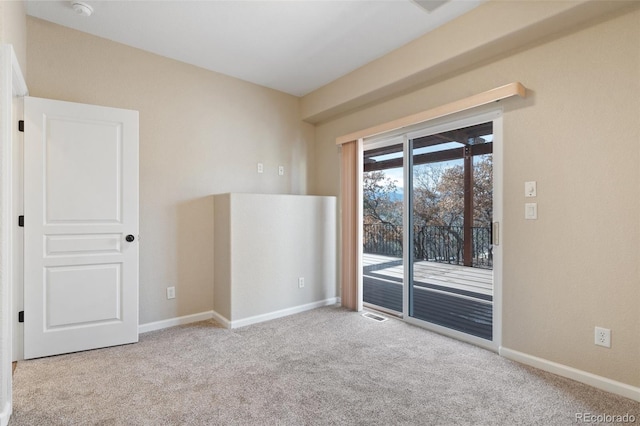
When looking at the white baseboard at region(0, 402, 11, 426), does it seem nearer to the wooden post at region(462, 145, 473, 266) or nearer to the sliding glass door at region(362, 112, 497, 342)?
the sliding glass door at region(362, 112, 497, 342)

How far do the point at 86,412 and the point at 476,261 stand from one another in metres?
3.09

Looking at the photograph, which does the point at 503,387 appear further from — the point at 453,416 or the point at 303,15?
the point at 303,15

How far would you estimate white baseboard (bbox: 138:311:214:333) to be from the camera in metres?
3.15

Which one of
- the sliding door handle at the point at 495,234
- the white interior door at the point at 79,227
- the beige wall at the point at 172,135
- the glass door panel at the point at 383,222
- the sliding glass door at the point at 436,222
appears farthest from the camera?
the glass door panel at the point at 383,222

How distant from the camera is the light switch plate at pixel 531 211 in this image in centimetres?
243

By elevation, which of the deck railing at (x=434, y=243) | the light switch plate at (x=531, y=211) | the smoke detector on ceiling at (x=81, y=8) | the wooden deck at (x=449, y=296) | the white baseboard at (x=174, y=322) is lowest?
the white baseboard at (x=174, y=322)

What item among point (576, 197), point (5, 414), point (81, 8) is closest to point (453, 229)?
point (576, 197)

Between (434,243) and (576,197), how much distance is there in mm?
1305

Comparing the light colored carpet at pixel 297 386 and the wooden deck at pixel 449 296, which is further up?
the wooden deck at pixel 449 296

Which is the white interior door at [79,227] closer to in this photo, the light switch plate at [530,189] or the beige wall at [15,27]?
the beige wall at [15,27]

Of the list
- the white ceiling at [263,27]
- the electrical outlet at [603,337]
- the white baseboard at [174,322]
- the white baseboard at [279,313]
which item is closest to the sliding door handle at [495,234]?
the electrical outlet at [603,337]

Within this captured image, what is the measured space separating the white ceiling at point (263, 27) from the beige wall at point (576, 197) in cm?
81

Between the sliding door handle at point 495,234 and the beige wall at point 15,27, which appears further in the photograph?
the sliding door handle at point 495,234

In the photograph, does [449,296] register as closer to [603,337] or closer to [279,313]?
[603,337]
